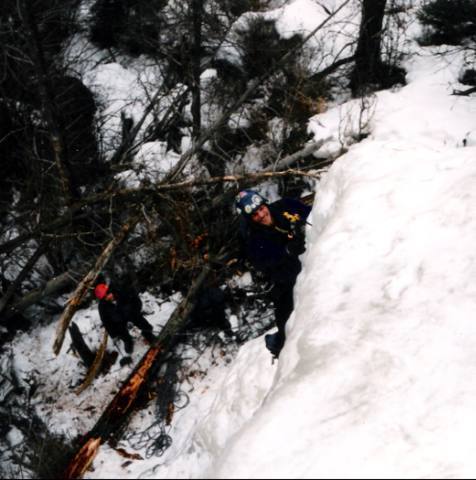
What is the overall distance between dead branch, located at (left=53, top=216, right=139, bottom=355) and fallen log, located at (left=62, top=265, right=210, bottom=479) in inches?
59.2

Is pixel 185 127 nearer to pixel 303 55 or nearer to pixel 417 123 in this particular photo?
pixel 303 55

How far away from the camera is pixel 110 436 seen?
22.3 feet

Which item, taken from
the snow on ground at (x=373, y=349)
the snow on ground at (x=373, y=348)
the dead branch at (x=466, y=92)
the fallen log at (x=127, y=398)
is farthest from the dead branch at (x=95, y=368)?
the dead branch at (x=466, y=92)

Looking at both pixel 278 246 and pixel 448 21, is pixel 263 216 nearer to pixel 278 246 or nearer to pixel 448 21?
pixel 278 246

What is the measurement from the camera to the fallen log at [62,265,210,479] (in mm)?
6258

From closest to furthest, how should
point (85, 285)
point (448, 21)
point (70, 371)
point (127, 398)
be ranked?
point (85, 285) < point (127, 398) < point (70, 371) < point (448, 21)

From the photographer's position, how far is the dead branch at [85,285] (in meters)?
5.71

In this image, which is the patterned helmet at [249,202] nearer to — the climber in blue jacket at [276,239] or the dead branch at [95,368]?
→ the climber in blue jacket at [276,239]

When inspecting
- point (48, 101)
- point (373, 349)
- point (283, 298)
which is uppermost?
point (48, 101)

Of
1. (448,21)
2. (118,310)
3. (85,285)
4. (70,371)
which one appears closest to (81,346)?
(70,371)

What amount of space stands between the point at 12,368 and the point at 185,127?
7.61 m

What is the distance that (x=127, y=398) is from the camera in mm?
6992

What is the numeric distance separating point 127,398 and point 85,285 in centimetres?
211

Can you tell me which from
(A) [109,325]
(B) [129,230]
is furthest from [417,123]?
(A) [109,325]
